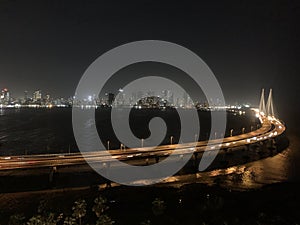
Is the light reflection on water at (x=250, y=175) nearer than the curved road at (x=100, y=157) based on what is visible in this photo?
No

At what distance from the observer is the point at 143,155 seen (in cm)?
2905

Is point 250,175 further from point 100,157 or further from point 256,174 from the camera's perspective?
point 100,157

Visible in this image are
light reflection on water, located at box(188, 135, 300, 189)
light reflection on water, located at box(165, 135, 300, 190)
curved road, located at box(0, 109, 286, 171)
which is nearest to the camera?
curved road, located at box(0, 109, 286, 171)

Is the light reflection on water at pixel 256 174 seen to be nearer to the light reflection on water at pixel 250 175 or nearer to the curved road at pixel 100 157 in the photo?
the light reflection on water at pixel 250 175

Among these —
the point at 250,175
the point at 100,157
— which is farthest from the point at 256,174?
the point at 100,157

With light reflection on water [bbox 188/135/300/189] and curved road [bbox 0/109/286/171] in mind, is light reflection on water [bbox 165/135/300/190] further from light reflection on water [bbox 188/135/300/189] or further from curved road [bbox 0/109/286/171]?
curved road [bbox 0/109/286/171]

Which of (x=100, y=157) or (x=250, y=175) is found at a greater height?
(x=100, y=157)

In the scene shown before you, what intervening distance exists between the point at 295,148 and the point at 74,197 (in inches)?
1600

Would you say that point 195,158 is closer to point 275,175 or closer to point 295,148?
point 275,175

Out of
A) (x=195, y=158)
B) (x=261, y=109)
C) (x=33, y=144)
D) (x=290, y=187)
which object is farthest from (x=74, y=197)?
(x=261, y=109)

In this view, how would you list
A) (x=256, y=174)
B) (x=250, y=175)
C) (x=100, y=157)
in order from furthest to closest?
(x=256, y=174) < (x=250, y=175) < (x=100, y=157)

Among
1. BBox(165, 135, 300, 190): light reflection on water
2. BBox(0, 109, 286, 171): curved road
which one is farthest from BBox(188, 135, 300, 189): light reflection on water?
BBox(0, 109, 286, 171): curved road

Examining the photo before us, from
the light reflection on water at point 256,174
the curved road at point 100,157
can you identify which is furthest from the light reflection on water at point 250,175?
the curved road at point 100,157

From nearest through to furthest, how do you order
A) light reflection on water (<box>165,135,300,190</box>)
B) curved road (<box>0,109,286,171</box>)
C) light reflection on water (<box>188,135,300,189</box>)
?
curved road (<box>0,109,286,171</box>) → light reflection on water (<box>165,135,300,190</box>) → light reflection on water (<box>188,135,300,189</box>)
